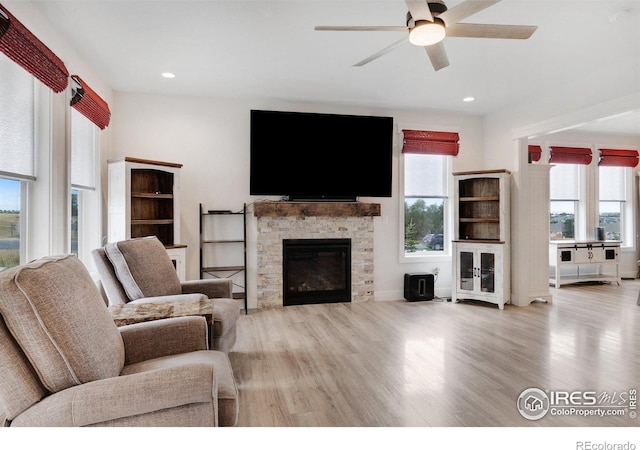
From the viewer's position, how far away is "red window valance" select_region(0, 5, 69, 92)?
196 cm

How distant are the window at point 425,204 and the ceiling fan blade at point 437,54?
8.08 ft

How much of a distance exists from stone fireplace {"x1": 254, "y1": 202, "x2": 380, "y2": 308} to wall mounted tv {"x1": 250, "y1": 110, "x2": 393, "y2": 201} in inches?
6.8

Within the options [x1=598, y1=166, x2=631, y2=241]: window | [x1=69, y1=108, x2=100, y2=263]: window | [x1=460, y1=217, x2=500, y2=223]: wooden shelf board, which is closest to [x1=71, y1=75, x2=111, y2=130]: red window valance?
[x1=69, y1=108, x2=100, y2=263]: window

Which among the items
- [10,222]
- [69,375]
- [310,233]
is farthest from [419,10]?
[310,233]

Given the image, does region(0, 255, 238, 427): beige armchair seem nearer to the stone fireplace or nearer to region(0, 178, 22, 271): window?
region(0, 178, 22, 271): window

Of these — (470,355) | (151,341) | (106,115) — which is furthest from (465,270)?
(106,115)

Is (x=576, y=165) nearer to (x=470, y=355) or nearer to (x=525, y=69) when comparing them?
(x=525, y=69)

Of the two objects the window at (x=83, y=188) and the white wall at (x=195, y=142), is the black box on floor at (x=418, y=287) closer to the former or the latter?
the white wall at (x=195, y=142)

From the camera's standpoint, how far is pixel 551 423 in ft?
6.22

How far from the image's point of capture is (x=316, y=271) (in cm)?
468

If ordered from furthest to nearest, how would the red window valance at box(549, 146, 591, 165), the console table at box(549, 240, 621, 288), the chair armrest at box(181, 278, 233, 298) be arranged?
1. the red window valance at box(549, 146, 591, 165)
2. the console table at box(549, 240, 621, 288)
3. the chair armrest at box(181, 278, 233, 298)

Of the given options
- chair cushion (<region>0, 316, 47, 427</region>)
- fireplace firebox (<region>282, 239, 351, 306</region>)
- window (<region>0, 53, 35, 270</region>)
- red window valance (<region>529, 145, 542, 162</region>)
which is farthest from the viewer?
red window valance (<region>529, 145, 542, 162</region>)

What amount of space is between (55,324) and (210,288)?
174 centimetres

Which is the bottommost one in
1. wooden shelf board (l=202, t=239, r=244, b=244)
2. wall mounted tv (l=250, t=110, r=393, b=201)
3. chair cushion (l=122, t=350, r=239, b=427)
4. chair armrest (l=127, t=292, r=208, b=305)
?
chair cushion (l=122, t=350, r=239, b=427)
